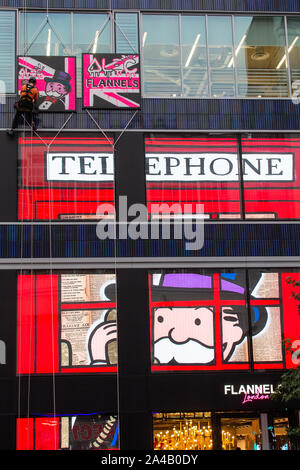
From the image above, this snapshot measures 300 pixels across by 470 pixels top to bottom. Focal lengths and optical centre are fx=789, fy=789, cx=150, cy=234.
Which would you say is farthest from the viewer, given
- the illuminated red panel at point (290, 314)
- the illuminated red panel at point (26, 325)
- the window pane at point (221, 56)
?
the window pane at point (221, 56)

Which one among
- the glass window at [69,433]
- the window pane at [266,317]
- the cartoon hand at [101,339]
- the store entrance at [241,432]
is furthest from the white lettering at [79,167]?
the store entrance at [241,432]

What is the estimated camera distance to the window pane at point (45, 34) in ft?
79.5

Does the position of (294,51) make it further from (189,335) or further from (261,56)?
(189,335)

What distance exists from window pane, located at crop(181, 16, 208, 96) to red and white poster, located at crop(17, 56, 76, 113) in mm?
3496

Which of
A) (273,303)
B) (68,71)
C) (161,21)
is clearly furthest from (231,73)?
(273,303)

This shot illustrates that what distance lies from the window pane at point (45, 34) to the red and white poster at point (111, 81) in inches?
33.2

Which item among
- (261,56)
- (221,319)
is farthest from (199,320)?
(261,56)

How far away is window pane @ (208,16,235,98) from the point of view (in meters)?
24.5

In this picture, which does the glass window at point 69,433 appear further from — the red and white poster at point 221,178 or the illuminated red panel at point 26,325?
the red and white poster at point 221,178

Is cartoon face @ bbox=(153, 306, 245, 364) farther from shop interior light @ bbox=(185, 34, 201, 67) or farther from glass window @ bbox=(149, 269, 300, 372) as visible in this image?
shop interior light @ bbox=(185, 34, 201, 67)

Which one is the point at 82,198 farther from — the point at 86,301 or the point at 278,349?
the point at 278,349

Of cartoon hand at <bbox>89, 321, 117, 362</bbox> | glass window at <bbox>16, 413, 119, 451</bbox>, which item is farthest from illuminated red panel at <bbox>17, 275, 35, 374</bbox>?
cartoon hand at <bbox>89, 321, 117, 362</bbox>

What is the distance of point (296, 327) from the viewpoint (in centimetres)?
2317

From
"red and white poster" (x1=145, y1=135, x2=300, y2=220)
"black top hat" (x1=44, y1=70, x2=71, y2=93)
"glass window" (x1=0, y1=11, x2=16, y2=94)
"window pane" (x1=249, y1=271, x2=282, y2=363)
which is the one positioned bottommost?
"window pane" (x1=249, y1=271, x2=282, y2=363)
